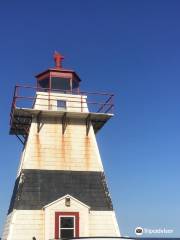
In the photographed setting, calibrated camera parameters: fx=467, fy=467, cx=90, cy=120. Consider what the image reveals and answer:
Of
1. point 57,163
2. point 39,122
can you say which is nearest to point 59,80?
point 39,122

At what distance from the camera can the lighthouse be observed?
75.9 ft

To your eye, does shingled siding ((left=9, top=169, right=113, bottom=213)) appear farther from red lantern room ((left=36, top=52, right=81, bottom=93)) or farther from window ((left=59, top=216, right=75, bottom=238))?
red lantern room ((left=36, top=52, right=81, bottom=93))

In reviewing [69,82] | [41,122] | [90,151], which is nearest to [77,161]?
[90,151]

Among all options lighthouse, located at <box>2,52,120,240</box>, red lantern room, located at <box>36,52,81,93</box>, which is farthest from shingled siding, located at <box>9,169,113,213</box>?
red lantern room, located at <box>36,52,81,93</box>

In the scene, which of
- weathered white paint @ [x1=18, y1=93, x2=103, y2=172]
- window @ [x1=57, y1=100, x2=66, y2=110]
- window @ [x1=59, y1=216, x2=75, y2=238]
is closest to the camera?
window @ [x1=59, y1=216, x2=75, y2=238]

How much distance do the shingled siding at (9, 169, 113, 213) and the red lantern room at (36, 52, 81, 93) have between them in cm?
514

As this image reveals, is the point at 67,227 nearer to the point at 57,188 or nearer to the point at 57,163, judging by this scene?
the point at 57,188

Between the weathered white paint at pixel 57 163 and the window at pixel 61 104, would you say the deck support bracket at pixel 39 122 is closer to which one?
the weathered white paint at pixel 57 163

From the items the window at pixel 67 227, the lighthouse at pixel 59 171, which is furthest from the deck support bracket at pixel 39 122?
the window at pixel 67 227

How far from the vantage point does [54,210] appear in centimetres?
2327

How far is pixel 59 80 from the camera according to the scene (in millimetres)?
27078

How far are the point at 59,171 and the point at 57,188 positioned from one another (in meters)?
0.97

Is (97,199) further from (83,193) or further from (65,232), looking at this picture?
(65,232)

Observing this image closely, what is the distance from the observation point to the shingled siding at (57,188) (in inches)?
920
